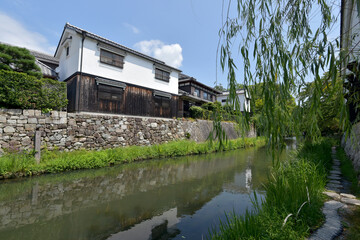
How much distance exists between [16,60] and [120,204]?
8571mm

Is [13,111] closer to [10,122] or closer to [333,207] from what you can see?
[10,122]

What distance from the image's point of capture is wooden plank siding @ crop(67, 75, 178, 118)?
10070 mm

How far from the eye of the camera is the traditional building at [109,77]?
Answer: 10.2 metres

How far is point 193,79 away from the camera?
2172cm

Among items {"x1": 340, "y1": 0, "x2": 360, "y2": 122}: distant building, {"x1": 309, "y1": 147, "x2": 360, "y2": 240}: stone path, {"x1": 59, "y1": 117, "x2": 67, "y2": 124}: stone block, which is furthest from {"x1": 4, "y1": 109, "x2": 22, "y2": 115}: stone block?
{"x1": 340, "y1": 0, "x2": 360, "y2": 122}: distant building

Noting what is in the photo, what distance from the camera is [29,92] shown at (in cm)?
707

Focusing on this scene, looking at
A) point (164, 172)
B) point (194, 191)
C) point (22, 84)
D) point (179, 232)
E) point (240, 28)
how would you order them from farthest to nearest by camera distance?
point (164, 172) → point (22, 84) → point (194, 191) → point (179, 232) → point (240, 28)

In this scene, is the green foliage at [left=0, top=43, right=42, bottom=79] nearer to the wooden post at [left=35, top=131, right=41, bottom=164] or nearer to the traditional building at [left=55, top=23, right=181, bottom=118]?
the traditional building at [left=55, top=23, right=181, bottom=118]

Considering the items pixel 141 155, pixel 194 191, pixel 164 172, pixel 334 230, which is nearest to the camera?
pixel 334 230

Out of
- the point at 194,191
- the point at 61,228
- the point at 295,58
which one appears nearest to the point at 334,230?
the point at 295,58

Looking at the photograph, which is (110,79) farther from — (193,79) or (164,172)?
(193,79)

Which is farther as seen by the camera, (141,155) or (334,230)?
(141,155)

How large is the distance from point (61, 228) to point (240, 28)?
4624 mm

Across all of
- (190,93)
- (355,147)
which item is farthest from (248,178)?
(190,93)
